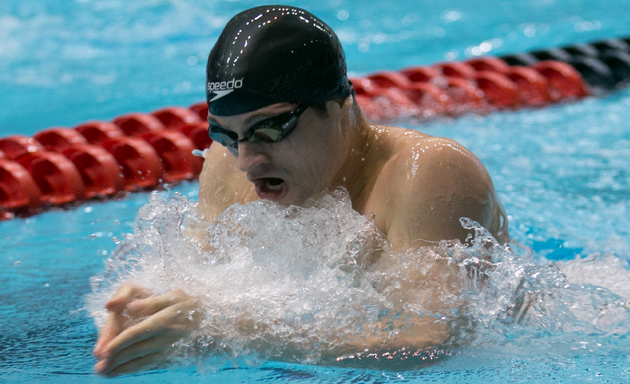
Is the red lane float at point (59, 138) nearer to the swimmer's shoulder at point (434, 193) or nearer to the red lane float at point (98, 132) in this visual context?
the red lane float at point (98, 132)

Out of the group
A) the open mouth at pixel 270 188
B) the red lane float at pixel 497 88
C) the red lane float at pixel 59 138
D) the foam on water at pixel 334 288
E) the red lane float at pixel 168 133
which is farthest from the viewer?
the red lane float at pixel 497 88

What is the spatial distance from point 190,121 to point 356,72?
3.41 meters

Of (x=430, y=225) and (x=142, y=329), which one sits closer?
(x=142, y=329)

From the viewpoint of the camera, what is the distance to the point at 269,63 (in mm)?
1638

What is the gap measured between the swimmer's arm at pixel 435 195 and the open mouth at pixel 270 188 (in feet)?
0.95

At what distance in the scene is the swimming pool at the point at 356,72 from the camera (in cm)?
179

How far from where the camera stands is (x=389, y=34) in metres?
9.54

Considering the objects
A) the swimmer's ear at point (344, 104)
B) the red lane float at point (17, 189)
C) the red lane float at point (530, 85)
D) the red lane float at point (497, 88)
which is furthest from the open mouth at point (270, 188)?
the red lane float at point (530, 85)

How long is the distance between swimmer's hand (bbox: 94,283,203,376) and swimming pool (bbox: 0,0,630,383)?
0.41 feet

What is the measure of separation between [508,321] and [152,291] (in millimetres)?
973

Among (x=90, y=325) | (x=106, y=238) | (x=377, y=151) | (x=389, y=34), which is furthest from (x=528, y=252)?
(x=389, y=34)

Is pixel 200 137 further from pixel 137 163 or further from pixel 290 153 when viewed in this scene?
pixel 290 153

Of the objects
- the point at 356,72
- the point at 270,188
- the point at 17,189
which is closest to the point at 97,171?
the point at 17,189

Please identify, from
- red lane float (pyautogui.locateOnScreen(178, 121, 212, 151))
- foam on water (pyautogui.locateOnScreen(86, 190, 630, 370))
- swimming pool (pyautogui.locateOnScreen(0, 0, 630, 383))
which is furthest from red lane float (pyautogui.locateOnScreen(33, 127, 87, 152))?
foam on water (pyautogui.locateOnScreen(86, 190, 630, 370))
